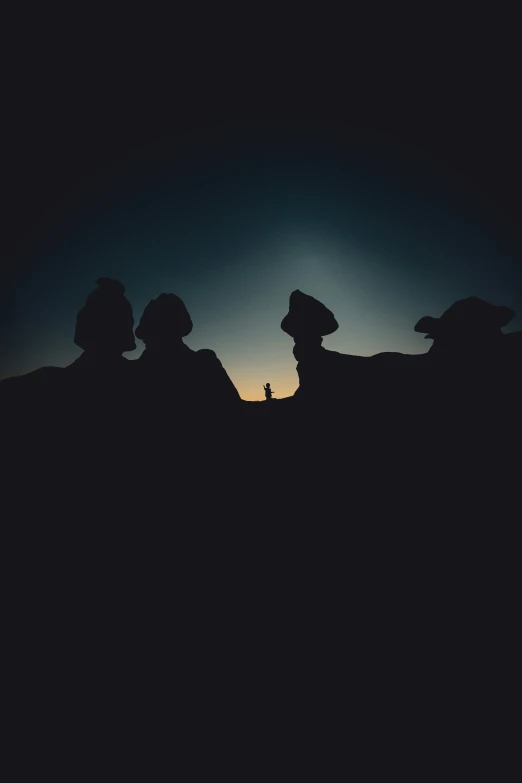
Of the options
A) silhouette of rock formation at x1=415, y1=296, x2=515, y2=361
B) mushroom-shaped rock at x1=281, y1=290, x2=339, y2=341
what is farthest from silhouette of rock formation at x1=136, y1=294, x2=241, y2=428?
silhouette of rock formation at x1=415, y1=296, x2=515, y2=361

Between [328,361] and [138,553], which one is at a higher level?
[328,361]

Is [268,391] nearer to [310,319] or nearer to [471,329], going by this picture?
[310,319]

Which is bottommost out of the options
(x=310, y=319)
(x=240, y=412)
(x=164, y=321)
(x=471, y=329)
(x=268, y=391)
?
(x=240, y=412)

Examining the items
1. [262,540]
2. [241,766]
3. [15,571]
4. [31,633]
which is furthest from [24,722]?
[262,540]

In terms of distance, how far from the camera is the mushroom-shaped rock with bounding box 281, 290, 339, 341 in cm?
1877

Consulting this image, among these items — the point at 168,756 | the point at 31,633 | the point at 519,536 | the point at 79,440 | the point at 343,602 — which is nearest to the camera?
the point at 168,756

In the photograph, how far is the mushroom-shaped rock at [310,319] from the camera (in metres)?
18.8

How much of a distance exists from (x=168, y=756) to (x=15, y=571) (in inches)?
344

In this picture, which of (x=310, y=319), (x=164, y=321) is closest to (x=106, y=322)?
(x=164, y=321)

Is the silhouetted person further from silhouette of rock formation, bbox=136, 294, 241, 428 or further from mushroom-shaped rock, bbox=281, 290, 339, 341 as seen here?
silhouette of rock formation, bbox=136, 294, 241, 428

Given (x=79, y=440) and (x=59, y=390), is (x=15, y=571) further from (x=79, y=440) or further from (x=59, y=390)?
(x=59, y=390)

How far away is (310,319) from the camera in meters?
18.8

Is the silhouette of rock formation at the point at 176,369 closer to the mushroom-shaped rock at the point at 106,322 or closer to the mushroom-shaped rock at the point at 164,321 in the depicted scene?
the mushroom-shaped rock at the point at 164,321

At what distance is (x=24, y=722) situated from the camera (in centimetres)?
669
